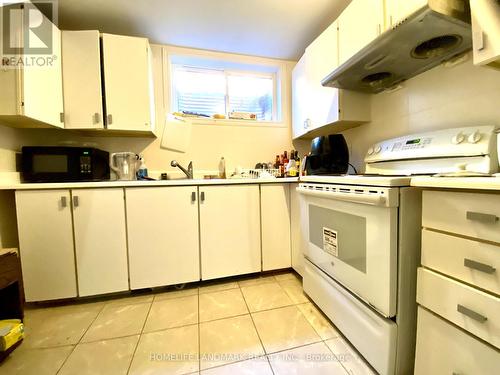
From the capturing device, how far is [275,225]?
1.90 m

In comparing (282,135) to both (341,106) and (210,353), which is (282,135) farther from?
(210,353)

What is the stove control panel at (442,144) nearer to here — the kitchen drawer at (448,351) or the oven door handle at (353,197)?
the oven door handle at (353,197)

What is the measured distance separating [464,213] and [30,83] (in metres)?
2.38

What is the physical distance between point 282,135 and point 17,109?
2156mm

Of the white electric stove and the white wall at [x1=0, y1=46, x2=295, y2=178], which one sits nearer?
the white electric stove

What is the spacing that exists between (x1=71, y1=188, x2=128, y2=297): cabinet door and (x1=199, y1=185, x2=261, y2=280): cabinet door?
1.91 ft

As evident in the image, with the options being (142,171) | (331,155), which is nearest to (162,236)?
(142,171)

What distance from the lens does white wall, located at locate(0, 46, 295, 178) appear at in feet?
6.62

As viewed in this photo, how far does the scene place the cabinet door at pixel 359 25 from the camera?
117cm

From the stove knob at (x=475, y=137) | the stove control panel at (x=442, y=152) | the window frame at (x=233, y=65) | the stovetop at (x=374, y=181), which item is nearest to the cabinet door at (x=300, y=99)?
the window frame at (x=233, y=65)

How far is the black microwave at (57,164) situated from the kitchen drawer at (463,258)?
83.0 inches

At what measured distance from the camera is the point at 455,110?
1.17m

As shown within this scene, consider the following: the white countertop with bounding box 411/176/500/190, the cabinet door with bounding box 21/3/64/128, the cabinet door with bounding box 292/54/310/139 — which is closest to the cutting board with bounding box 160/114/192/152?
the cabinet door with bounding box 21/3/64/128

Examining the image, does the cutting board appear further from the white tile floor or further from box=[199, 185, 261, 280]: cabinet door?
the white tile floor
